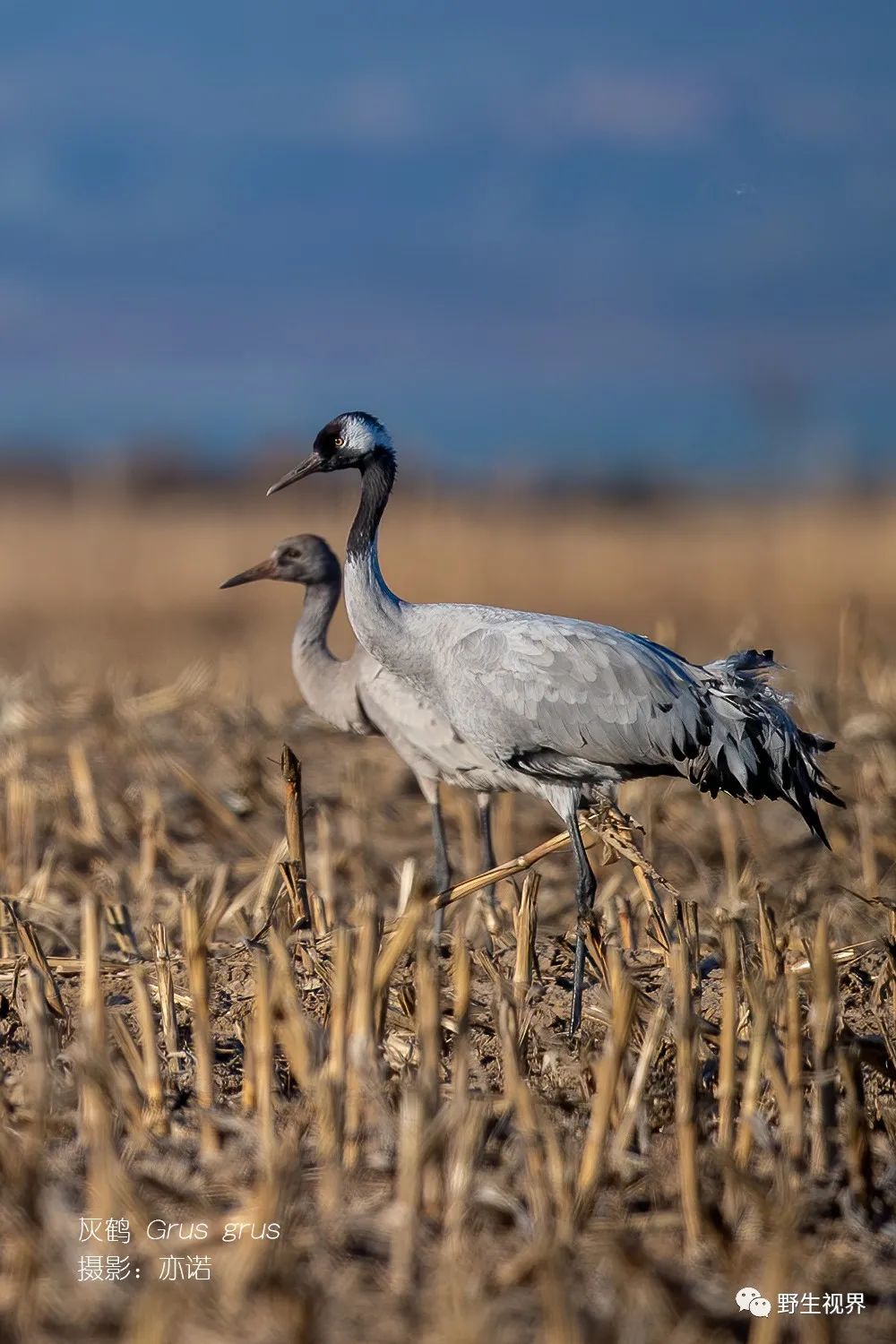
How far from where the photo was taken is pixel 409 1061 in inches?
133

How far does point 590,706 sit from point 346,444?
127 cm

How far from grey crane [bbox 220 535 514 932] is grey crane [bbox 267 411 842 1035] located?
24 cm

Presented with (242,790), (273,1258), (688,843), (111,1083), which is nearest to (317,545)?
(242,790)

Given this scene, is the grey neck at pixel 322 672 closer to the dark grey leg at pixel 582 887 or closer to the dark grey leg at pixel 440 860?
the dark grey leg at pixel 440 860

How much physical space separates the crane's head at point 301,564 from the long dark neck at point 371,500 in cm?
109

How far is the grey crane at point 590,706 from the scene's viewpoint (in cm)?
461

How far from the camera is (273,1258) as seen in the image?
2.38m

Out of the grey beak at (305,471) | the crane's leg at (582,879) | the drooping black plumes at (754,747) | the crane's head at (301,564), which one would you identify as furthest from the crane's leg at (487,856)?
the grey beak at (305,471)

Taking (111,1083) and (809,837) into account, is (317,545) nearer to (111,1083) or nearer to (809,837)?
(809,837)

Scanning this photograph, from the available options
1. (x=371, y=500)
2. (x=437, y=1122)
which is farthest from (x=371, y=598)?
(x=437, y=1122)

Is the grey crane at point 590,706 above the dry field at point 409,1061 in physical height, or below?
above

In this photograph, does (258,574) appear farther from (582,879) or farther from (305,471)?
(582,879)

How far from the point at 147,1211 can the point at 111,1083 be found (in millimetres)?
346

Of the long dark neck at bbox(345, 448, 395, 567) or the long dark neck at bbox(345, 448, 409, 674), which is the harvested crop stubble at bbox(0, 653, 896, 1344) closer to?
the long dark neck at bbox(345, 448, 409, 674)
